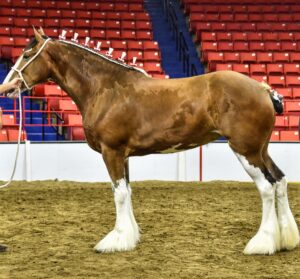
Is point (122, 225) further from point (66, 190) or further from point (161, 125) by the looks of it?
point (66, 190)

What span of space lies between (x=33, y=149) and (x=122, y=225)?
6059 mm

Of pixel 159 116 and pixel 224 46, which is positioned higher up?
pixel 224 46

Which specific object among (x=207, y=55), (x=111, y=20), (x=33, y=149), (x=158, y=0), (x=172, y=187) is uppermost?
(x=158, y=0)

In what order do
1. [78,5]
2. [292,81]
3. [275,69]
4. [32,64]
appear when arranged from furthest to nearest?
[78,5] < [275,69] < [292,81] < [32,64]

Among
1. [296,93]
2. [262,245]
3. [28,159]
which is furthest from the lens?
[296,93]

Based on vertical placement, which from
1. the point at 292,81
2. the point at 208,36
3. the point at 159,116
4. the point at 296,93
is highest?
the point at 208,36

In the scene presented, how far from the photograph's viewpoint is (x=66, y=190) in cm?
1011

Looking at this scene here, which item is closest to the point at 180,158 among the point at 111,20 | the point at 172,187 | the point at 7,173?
the point at 172,187

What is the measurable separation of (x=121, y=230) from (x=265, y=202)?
Result: 56.5 inches

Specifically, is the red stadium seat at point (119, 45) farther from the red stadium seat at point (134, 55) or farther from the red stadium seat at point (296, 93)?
the red stadium seat at point (296, 93)

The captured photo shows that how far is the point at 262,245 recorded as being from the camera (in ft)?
17.1

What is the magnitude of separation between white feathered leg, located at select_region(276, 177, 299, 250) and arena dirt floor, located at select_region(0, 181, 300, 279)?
0.30 ft

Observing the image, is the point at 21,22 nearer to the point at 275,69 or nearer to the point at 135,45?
the point at 135,45

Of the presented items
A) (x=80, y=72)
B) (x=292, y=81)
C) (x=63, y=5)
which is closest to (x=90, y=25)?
(x=63, y=5)
